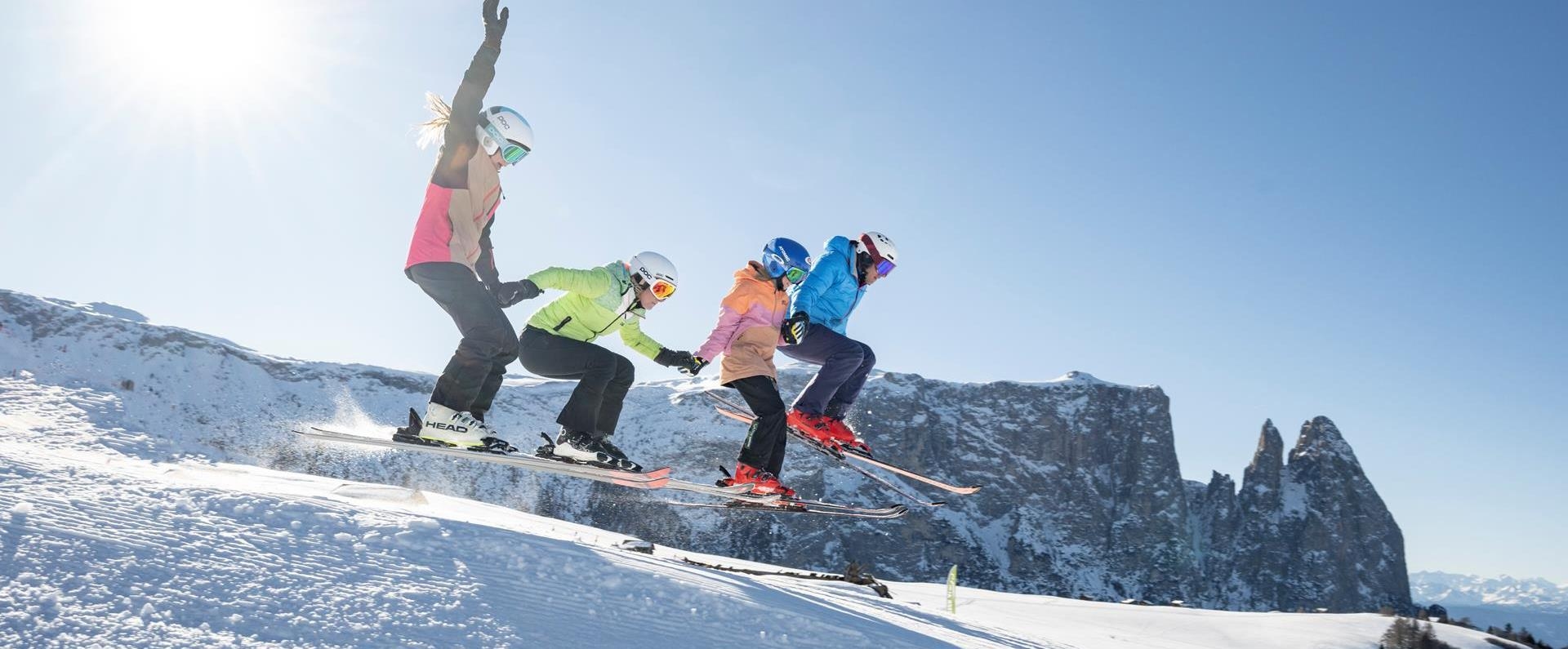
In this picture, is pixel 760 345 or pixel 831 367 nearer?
pixel 760 345

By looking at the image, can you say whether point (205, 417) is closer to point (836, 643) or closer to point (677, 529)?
point (677, 529)

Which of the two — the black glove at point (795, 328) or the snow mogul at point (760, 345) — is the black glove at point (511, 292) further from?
the black glove at point (795, 328)

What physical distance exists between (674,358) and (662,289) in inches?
28.5

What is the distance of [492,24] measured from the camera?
305 inches

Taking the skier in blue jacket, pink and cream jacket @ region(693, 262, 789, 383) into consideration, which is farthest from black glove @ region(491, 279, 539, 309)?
the skier in blue jacket

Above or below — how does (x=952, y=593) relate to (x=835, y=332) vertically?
below

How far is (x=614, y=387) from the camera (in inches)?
373

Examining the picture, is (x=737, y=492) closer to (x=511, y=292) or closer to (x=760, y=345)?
(x=760, y=345)

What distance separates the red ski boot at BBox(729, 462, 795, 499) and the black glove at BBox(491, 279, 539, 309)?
3.20m

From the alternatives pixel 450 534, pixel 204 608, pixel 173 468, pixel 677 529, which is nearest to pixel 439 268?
pixel 450 534

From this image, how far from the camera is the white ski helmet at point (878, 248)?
36.5ft

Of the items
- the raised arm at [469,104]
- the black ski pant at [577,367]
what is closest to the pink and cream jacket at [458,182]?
the raised arm at [469,104]

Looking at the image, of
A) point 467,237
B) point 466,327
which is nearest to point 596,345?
point 466,327

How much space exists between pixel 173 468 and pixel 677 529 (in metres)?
159
